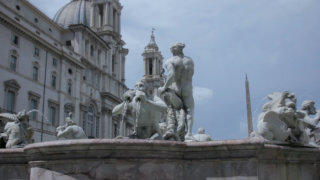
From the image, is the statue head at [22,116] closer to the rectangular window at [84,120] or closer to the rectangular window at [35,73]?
the rectangular window at [35,73]

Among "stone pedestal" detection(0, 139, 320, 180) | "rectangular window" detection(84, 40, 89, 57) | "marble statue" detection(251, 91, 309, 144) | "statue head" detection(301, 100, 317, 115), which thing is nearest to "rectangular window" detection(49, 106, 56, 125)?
"rectangular window" detection(84, 40, 89, 57)

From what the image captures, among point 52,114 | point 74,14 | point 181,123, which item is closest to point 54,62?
point 52,114

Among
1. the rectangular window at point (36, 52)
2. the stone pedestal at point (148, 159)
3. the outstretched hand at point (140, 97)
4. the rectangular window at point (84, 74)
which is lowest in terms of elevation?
the stone pedestal at point (148, 159)

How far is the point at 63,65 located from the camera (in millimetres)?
43406

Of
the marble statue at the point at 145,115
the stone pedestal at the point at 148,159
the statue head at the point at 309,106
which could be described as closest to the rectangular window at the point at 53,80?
the marble statue at the point at 145,115

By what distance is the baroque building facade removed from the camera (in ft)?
115

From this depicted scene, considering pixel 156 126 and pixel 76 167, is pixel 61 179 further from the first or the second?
pixel 156 126

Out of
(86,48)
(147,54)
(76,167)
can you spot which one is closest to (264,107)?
(76,167)

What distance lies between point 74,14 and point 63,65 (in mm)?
15086

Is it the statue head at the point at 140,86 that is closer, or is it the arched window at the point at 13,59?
the statue head at the point at 140,86

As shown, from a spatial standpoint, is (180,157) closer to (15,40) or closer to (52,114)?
(15,40)

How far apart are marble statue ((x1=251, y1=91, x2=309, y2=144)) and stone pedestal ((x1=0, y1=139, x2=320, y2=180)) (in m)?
0.64

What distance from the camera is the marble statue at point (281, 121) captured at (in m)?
7.04

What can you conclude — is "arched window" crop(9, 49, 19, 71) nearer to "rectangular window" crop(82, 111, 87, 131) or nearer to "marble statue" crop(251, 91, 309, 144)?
"rectangular window" crop(82, 111, 87, 131)
